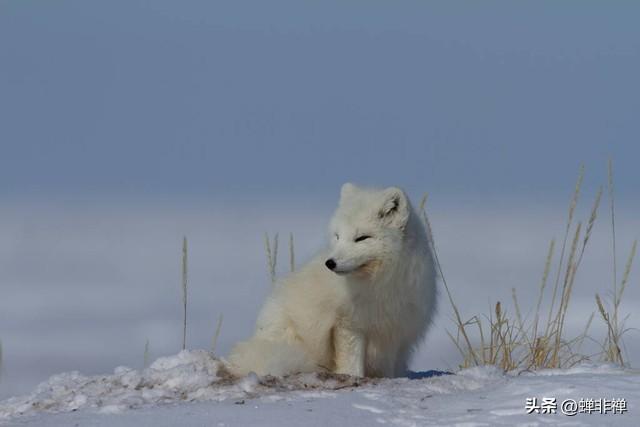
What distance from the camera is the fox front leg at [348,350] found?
5.13 meters

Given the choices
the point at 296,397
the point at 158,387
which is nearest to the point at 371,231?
the point at 296,397

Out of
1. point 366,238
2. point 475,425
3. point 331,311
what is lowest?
point 475,425

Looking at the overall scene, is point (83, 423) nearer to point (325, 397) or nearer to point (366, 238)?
point (325, 397)

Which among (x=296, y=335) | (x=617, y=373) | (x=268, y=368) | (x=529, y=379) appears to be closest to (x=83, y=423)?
(x=268, y=368)

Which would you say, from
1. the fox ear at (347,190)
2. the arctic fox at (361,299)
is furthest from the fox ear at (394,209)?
the fox ear at (347,190)

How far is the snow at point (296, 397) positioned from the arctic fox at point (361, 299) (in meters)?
0.50

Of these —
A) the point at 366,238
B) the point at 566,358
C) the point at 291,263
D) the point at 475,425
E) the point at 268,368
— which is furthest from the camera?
the point at 291,263

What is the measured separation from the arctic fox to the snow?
1.66 ft

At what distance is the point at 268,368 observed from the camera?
482 centimetres

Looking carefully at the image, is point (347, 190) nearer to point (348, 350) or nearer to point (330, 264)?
point (330, 264)

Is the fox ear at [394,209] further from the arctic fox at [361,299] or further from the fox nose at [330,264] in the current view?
the fox nose at [330,264]

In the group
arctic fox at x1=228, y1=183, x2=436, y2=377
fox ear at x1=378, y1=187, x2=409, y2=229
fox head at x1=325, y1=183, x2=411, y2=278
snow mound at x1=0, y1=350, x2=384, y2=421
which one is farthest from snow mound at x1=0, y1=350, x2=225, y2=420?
fox ear at x1=378, y1=187, x2=409, y2=229

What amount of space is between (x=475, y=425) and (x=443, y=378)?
97cm

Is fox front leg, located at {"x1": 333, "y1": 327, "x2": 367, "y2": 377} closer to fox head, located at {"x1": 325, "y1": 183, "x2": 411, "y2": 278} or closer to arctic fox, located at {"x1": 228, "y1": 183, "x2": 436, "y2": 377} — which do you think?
arctic fox, located at {"x1": 228, "y1": 183, "x2": 436, "y2": 377}
